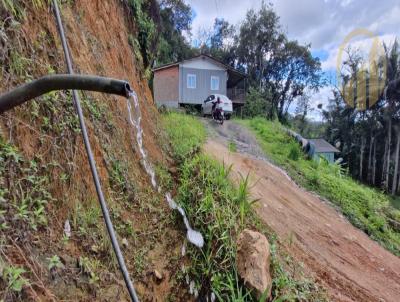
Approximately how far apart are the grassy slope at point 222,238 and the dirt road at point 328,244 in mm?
510

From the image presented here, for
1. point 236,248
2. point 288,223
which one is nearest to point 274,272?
point 236,248

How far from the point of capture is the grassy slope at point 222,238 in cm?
266

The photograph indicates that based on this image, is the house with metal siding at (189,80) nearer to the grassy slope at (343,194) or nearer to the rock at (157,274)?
the grassy slope at (343,194)

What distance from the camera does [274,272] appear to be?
2785 mm

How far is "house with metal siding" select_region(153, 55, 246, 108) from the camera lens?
19.7 meters

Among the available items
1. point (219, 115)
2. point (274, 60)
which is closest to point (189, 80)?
point (219, 115)

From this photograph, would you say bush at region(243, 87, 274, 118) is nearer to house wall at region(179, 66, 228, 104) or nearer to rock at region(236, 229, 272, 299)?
house wall at region(179, 66, 228, 104)

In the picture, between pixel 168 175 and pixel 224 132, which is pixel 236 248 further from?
pixel 224 132

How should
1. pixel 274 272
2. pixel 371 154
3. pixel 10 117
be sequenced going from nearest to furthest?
pixel 10 117 < pixel 274 272 < pixel 371 154

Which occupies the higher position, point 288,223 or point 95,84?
point 95,84

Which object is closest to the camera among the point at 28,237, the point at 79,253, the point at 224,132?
the point at 28,237

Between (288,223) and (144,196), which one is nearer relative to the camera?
(144,196)

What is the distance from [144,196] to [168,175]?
38.3 inches

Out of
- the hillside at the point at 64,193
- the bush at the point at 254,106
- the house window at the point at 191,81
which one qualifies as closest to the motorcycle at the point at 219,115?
the house window at the point at 191,81
